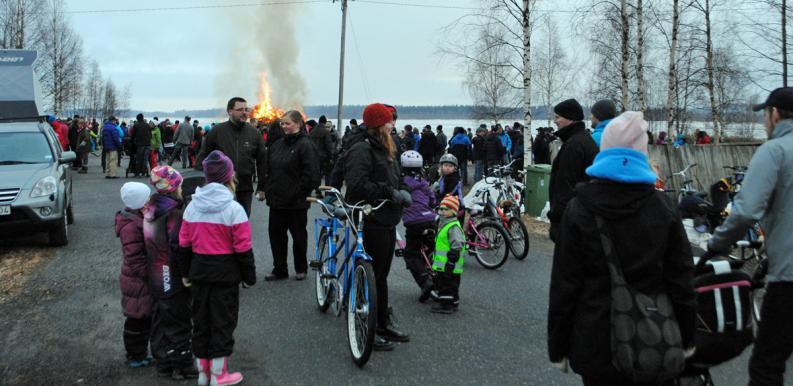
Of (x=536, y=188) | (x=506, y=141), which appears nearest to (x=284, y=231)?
(x=536, y=188)

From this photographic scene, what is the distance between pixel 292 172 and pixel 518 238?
12.4 feet

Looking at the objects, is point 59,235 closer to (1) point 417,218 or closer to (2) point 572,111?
(1) point 417,218

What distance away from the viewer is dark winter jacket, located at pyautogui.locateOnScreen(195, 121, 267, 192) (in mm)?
7297

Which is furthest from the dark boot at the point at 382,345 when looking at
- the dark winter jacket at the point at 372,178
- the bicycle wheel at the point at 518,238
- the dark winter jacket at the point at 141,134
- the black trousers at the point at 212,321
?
the dark winter jacket at the point at 141,134

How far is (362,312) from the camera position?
15.4 feet


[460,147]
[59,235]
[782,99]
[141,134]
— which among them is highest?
[141,134]

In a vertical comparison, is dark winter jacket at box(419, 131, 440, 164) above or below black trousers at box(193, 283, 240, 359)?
above

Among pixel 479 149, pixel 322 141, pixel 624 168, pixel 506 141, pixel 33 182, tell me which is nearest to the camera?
A: pixel 624 168

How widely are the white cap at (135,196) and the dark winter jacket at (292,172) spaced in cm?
242

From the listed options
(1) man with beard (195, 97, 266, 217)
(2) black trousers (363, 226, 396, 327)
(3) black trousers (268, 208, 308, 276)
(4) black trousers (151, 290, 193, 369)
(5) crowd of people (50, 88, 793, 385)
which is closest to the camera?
(5) crowd of people (50, 88, 793, 385)

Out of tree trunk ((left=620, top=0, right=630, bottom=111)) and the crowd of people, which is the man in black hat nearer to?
the crowd of people

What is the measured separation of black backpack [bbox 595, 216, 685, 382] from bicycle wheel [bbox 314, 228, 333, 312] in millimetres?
3736

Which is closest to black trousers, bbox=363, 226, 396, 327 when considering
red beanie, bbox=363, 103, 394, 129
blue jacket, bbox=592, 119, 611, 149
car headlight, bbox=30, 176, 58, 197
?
red beanie, bbox=363, 103, 394, 129

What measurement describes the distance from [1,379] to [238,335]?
1.79 meters
